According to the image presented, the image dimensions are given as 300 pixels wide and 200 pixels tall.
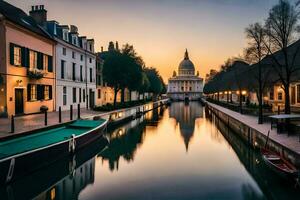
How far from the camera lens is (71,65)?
1347 inches

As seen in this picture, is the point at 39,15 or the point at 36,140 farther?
the point at 39,15

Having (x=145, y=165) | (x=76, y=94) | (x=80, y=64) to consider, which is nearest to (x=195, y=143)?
(x=145, y=165)

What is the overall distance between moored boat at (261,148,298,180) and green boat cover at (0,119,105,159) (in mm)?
9377

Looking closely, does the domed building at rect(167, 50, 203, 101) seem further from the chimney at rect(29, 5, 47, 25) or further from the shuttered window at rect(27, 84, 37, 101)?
the shuttered window at rect(27, 84, 37, 101)

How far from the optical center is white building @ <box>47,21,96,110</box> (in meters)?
30.9

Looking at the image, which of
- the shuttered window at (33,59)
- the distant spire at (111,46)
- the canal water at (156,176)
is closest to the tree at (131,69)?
the shuttered window at (33,59)

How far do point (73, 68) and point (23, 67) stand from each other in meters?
11.9

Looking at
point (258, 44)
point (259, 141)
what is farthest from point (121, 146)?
point (258, 44)

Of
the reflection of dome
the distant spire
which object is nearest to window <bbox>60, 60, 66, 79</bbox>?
the distant spire

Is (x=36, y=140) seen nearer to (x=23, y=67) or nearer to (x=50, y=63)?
(x=23, y=67)

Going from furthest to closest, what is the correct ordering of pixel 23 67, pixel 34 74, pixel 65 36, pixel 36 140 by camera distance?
pixel 65 36 → pixel 34 74 → pixel 23 67 → pixel 36 140

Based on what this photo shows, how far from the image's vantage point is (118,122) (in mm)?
31188

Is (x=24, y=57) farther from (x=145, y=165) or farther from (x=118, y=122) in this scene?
(x=145, y=165)

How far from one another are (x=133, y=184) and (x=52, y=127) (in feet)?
26.9
